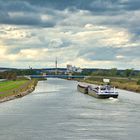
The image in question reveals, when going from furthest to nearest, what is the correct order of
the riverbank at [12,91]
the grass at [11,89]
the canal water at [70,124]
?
the grass at [11,89] → the riverbank at [12,91] → the canal water at [70,124]

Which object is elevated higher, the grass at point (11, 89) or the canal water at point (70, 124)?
the grass at point (11, 89)

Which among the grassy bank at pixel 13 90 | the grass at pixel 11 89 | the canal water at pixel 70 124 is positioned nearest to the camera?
the canal water at pixel 70 124

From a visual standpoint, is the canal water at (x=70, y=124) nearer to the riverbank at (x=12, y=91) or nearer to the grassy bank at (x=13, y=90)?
the riverbank at (x=12, y=91)

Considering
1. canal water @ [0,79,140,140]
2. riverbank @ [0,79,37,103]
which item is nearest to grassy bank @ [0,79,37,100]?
riverbank @ [0,79,37,103]

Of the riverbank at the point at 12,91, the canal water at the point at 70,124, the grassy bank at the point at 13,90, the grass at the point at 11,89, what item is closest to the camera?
the canal water at the point at 70,124

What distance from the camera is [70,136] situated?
41.8 meters

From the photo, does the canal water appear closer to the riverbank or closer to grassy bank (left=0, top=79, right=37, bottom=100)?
the riverbank

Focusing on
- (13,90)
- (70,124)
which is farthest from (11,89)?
(70,124)

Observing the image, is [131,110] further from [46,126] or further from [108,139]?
[108,139]

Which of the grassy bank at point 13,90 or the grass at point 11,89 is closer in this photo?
the grassy bank at point 13,90

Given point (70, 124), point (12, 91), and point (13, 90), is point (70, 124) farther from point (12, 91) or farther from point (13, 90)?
point (13, 90)

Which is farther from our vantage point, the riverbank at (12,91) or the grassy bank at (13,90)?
the grassy bank at (13,90)

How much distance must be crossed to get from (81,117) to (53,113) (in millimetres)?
6540

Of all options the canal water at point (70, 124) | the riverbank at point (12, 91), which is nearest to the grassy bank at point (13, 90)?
the riverbank at point (12, 91)
